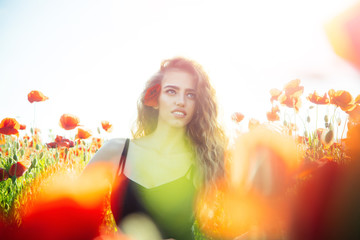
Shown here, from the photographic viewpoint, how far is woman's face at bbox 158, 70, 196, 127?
212 centimetres

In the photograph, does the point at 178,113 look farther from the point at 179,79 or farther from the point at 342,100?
the point at 342,100

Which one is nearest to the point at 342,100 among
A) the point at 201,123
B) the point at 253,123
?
the point at 253,123

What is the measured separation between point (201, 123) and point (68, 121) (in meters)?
1.50

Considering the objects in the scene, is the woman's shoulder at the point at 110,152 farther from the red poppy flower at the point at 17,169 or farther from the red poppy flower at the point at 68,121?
the red poppy flower at the point at 68,121

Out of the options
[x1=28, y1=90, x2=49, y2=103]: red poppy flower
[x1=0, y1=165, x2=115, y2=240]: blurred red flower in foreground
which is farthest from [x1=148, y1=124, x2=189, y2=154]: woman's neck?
[x1=28, y1=90, x2=49, y2=103]: red poppy flower

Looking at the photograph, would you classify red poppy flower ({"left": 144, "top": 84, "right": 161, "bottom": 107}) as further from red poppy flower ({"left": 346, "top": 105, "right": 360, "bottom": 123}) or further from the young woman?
red poppy flower ({"left": 346, "top": 105, "right": 360, "bottom": 123})

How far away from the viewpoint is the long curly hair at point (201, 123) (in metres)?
2.28

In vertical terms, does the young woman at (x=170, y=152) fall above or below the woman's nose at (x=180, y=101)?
below

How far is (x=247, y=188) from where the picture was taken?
3.75 feet

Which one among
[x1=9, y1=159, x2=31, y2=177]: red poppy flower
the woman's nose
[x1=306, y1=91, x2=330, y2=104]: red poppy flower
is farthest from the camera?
[x1=306, y1=91, x2=330, y2=104]: red poppy flower

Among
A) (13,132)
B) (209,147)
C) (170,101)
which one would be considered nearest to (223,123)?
(209,147)

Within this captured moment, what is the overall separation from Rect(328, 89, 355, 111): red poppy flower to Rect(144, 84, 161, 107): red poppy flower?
1511 millimetres

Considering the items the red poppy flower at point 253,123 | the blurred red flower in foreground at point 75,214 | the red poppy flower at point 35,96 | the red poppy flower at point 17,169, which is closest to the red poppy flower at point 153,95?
the blurred red flower in foreground at point 75,214

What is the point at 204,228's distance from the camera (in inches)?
102
